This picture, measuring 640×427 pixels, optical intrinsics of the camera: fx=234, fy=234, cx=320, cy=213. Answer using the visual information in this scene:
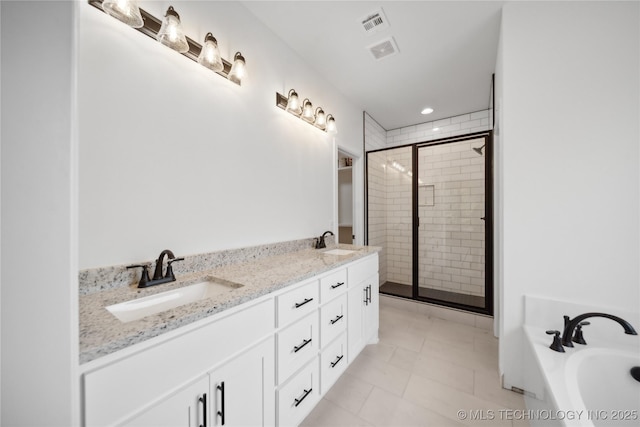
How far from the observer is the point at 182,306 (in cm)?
84

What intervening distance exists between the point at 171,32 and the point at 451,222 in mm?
3615

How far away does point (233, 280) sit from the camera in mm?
1189

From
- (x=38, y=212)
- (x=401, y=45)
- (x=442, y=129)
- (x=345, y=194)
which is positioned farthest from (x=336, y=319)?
(x=442, y=129)

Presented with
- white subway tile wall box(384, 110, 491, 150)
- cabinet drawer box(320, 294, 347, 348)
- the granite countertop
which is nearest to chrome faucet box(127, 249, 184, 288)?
the granite countertop

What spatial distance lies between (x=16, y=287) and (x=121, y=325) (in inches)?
12.2

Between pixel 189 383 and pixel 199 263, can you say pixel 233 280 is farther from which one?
pixel 189 383

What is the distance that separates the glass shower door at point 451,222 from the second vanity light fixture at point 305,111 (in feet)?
5.06

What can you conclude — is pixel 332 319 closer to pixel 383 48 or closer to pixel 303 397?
pixel 303 397

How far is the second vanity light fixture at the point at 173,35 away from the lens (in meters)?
1.05

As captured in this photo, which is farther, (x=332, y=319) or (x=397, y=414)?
(x=332, y=319)

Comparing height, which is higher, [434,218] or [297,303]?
[434,218]

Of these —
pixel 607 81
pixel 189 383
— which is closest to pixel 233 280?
pixel 189 383

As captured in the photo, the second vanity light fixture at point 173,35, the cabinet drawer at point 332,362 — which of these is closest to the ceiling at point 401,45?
the second vanity light fixture at point 173,35

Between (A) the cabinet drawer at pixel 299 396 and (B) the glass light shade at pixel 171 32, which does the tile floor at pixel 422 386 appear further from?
(B) the glass light shade at pixel 171 32
